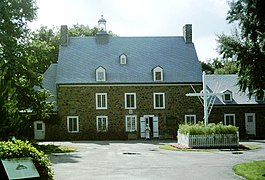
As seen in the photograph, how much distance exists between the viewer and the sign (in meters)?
8.90

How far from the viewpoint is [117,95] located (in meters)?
41.5

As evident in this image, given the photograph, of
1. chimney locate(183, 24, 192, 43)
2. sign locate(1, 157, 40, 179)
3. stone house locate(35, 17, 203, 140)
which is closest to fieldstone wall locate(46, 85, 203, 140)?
stone house locate(35, 17, 203, 140)

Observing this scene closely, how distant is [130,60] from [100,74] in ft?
13.2

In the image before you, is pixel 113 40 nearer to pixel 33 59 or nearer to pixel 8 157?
pixel 33 59

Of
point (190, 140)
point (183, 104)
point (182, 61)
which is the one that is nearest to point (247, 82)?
point (190, 140)

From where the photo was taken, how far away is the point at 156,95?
41844 mm

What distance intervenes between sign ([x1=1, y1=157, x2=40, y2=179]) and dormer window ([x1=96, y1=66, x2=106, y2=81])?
32495mm

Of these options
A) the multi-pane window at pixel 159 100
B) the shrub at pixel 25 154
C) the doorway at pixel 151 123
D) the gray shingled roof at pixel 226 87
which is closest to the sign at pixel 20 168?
the shrub at pixel 25 154

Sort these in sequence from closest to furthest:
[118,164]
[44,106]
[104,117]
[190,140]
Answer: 1. [118,164]
2. [190,140]
3. [44,106]
4. [104,117]

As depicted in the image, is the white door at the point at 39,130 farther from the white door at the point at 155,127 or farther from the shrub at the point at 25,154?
the shrub at the point at 25,154

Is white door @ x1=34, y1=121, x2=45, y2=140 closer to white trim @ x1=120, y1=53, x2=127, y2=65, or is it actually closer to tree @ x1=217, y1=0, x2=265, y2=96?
white trim @ x1=120, y1=53, x2=127, y2=65

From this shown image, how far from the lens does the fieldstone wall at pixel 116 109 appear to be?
4059 centimetres

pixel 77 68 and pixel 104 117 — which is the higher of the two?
pixel 77 68

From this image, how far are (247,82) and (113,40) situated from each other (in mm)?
28982
